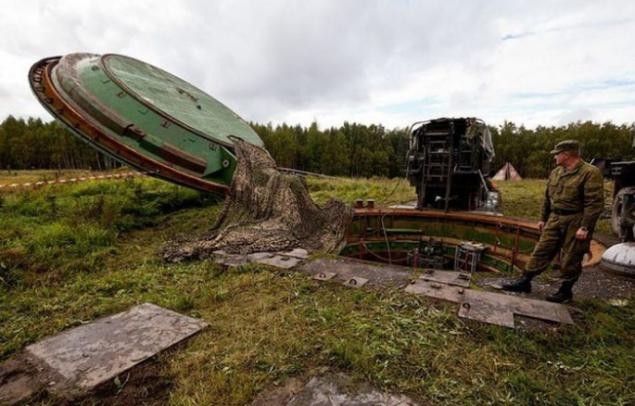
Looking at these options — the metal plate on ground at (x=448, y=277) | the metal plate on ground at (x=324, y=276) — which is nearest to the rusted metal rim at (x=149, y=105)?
the metal plate on ground at (x=324, y=276)

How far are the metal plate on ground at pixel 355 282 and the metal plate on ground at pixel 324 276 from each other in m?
0.20

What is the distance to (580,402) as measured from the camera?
170cm

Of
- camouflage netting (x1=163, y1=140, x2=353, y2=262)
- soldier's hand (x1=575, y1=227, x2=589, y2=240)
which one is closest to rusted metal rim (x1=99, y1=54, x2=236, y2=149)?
camouflage netting (x1=163, y1=140, x2=353, y2=262)

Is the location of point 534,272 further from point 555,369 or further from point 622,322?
point 555,369

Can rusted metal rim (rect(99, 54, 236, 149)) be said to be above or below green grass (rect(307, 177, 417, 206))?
above

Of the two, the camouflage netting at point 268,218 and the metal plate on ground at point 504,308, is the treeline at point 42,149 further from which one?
the metal plate on ground at point 504,308

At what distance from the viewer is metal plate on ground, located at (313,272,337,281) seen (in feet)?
11.0

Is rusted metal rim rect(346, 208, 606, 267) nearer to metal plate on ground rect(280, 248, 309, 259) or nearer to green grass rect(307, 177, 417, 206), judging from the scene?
green grass rect(307, 177, 417, 206)

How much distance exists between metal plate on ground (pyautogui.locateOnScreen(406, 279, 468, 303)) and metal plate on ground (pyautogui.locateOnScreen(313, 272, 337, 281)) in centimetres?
79

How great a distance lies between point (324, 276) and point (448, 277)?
1.30 metres

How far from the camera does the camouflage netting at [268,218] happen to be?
4.41 metres

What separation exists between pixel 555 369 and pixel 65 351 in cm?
308

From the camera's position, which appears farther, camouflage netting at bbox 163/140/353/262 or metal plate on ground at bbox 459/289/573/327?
camouflage netting at bbox 163/140/353/262

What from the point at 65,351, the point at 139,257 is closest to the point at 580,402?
the point at 65,351
